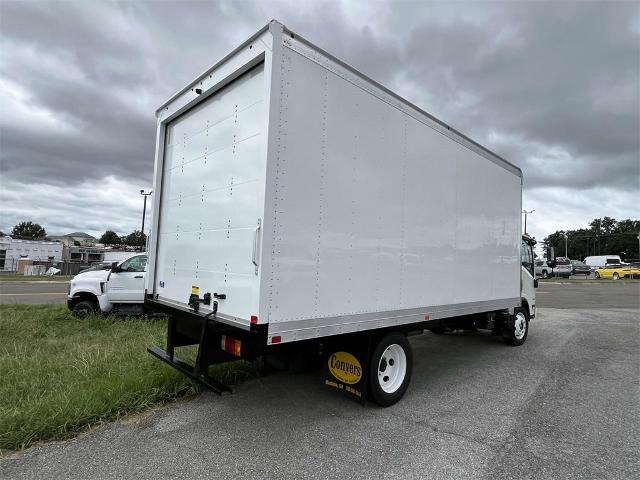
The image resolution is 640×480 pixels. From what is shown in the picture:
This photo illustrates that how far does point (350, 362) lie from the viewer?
435 cm

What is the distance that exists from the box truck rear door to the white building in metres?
56.9

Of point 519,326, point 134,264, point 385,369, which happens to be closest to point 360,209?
point 385,369

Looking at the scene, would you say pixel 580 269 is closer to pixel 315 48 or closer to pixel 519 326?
pixel 519 326

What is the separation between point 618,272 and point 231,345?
46.1m

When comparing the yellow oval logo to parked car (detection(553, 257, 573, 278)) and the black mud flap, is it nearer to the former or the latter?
the black mud flap

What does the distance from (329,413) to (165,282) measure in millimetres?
2491

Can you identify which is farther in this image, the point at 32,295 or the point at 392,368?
the point at 32,295

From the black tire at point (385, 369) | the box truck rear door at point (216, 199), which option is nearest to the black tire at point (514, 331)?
the black tire at point (385, 369)

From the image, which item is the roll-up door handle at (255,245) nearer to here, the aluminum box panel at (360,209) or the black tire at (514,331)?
the aluminum box panel at (360,209)

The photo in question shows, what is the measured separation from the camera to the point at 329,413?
4281mm

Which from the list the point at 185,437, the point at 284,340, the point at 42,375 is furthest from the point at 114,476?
the point at 42,375

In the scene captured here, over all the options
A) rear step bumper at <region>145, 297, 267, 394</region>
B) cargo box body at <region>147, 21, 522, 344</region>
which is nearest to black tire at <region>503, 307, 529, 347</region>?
cargo box body at <region>147, 21, 522, 344</region>

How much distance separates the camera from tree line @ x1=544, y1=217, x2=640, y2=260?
10388 centimetres

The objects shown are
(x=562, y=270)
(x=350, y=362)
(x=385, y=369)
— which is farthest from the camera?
(x=562, y=270)
